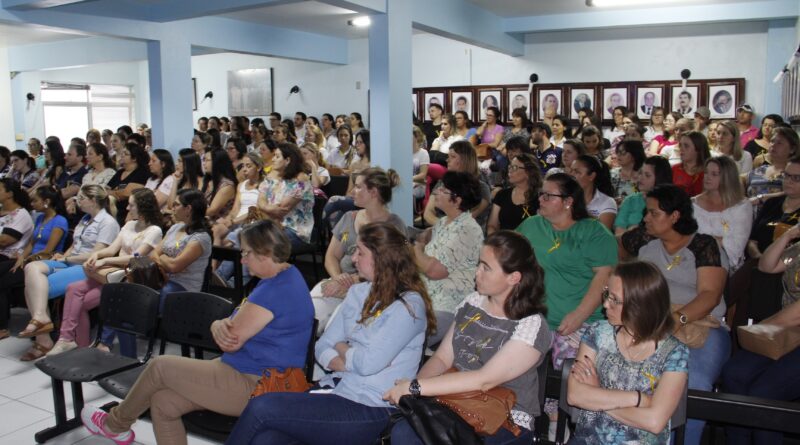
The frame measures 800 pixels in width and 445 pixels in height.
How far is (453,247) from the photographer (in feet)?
12.0

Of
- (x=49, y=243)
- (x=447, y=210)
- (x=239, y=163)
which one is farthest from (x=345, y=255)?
(x=239, y=163)

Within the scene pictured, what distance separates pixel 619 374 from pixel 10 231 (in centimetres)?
470

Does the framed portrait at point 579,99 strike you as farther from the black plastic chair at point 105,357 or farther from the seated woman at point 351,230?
the black plastic chair at point 105,357

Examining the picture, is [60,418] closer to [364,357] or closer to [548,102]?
[364,357]

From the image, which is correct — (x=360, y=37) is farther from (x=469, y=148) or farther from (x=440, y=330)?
(x=440, y=330)

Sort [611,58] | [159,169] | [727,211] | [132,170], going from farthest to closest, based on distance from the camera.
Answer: [611,58]
[132,170]
[159,169]
[727,211]

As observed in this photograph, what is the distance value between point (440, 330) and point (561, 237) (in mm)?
750

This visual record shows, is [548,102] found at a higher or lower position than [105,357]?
higher

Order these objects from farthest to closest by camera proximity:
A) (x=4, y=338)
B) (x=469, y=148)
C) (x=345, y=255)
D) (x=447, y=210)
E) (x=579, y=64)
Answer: (x=579, y=64) < (x=469, y=148) < (x=4, y=338) < (x=345, y=255) < (x=447, y=210)

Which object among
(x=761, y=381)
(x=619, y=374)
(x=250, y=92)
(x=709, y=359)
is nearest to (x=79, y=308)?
(x=619, y=374)

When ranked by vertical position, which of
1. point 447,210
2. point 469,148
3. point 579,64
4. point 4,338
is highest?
point 579,64

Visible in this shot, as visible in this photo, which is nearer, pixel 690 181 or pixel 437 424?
pixel 437 424

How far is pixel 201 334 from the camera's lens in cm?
322

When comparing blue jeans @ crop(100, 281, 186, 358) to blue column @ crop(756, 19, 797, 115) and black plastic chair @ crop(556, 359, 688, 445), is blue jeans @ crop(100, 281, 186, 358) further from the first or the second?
blue column @ crop(756, 19, 797, 115)
